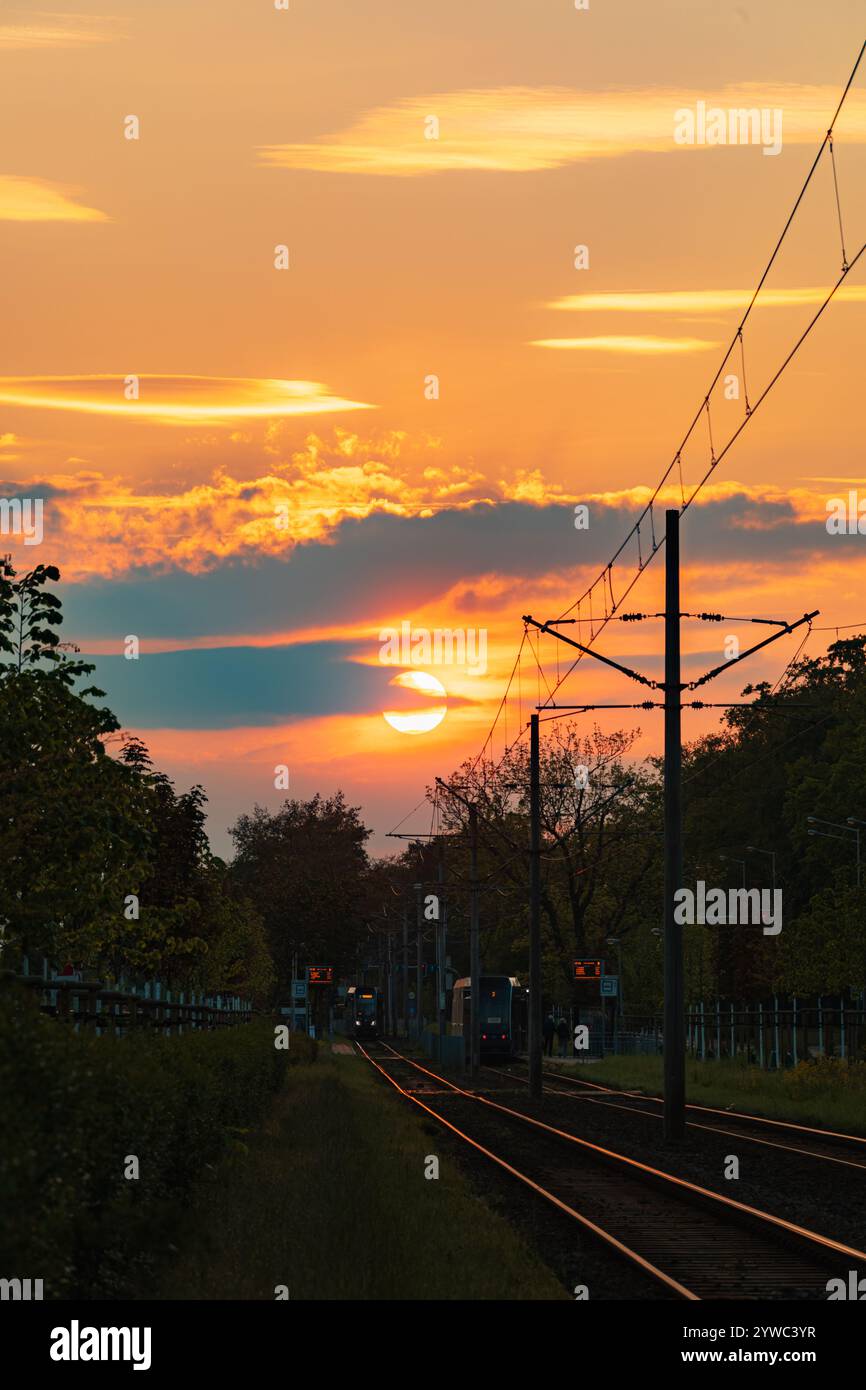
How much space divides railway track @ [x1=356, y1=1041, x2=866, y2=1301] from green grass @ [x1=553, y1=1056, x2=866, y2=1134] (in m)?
6.99

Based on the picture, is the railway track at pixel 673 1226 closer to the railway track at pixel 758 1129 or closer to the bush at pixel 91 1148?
the railway track at pixel 758 1129

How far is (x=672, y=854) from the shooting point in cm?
3366

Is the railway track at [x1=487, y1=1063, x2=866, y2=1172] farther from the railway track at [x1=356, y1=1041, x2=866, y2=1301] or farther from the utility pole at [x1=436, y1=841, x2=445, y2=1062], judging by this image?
the utility pole at [x1=436, y1=841, x2=445, y2=1062]

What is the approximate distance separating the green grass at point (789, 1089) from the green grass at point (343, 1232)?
13.5 m

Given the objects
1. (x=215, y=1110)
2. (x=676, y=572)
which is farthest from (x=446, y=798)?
(x=215, y=1110)

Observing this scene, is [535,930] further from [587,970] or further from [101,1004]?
[101,1004]

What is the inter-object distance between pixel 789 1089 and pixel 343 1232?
31.2 m

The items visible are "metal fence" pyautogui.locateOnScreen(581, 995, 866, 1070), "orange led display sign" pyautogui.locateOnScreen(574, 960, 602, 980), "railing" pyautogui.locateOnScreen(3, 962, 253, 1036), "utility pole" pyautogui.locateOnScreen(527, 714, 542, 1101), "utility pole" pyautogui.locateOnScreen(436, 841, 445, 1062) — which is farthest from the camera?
"utility pole" pyautogui.locateOnScreen(436, 841, 445, 1062)

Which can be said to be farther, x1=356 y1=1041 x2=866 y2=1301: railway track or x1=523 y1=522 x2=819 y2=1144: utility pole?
x1=523 y1=522 x2=819 y2=1144: utility pole

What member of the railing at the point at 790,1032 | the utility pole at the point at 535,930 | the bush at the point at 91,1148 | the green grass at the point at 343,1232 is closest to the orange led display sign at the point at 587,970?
the railing at the point at 790,1032

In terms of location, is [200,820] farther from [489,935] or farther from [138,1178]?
[489,935]

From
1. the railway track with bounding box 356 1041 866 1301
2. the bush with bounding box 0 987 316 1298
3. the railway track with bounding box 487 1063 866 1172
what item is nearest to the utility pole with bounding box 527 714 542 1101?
the railway track with bounding box 487 1063 866 1172

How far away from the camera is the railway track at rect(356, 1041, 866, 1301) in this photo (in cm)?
1623
